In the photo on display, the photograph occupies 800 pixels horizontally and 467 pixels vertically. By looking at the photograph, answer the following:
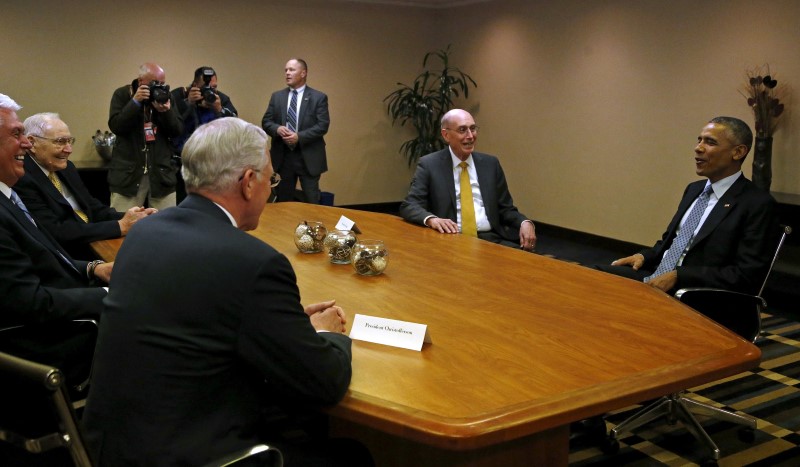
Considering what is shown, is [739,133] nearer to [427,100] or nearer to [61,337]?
[61,337]

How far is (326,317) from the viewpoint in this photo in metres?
1.99

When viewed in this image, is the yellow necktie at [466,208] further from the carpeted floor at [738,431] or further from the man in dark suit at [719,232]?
the carpeted floor at [738,431]

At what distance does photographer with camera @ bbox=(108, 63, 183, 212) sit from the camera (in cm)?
587

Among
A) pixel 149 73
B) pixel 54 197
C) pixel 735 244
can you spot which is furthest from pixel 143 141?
pixel 735 244

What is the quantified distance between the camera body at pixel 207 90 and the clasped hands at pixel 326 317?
5.32 meters

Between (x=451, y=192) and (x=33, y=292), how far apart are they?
2447 millimetres

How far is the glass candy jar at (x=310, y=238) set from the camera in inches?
124

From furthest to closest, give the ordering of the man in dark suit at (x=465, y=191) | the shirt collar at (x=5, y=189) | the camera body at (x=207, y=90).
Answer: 1. the camera body at (x=207, y=90)
2. the man in dark suit at (x=465, y=191)
3. the shirt collar at (x=5, y=189)

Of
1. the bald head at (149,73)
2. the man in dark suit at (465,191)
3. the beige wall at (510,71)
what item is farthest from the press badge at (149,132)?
the man in dark suit at (465,191)

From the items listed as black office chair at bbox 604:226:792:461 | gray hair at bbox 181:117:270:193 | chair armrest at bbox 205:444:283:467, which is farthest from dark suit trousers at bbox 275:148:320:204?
chair armrest at bbox 205:444:283:467

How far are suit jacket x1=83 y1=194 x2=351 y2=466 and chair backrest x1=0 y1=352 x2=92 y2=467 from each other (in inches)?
5.1

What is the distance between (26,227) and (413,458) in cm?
157

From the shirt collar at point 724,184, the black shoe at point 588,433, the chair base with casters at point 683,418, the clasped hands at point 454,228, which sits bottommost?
the black shoe at point 588,433

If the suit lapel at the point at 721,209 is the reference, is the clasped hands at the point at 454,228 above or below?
below
